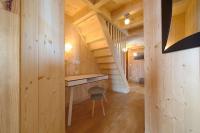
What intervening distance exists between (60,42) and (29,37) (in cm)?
29

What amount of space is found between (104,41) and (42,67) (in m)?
2.23

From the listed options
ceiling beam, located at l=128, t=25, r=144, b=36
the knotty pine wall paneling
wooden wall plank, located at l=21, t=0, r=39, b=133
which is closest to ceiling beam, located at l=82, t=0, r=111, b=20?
the knotty pine wall paneling

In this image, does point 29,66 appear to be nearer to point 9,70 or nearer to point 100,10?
point 9,70

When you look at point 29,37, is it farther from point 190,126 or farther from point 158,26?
point 190,126

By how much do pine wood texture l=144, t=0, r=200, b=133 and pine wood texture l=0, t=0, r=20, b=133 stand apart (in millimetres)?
1248

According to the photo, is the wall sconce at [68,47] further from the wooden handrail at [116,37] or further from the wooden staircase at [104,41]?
the wooden handrail at [116,37]

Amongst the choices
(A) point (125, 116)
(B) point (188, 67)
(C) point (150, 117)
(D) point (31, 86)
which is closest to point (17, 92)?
(D) point (31, 86)

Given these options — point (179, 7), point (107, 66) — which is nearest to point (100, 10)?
point (107, 66)

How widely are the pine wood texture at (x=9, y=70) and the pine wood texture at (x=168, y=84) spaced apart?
4.10 ft

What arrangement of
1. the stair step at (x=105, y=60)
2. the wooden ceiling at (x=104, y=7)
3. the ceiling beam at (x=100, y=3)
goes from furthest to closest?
the stair step at (x=105, y=60) < the wooden ceiling at (x=104, y=7) < the ceiling beam at (x=100, y=3)

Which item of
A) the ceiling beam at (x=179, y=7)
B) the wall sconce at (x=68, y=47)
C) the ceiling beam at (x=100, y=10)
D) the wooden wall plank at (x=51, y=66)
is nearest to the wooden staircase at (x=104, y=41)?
the ceiling beam at (x=100, y=10)

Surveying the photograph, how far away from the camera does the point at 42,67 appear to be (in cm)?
89

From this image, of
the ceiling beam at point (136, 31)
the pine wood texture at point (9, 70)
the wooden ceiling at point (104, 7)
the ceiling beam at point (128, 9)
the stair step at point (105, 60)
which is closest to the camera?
the pine wood texture at point (9, 70)

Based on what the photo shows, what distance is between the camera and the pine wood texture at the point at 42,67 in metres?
0.78
